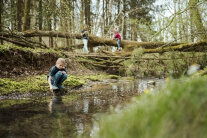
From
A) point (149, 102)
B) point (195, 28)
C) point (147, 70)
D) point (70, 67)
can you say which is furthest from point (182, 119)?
point (147, 70)

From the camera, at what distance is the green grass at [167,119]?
1.25 m

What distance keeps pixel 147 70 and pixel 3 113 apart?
9.61 metres

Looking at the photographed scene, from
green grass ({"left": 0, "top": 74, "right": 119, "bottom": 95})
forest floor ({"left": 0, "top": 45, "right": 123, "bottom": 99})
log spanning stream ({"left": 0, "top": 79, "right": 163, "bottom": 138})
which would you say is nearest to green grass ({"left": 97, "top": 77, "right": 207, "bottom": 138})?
log spanning stream ({"left": 0, "top": 79, "right": 163, "bottom": 138})

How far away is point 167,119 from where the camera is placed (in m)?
1.29

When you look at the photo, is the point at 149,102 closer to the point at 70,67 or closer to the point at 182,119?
the point at 182,119

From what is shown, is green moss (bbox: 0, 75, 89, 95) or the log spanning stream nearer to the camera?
the log spanning stream

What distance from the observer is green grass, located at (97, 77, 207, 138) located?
1248mm

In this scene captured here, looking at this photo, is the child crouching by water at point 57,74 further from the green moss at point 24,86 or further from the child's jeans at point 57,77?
the green moss at point 24,86

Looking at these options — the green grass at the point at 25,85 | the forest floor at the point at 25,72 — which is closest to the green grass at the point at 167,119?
the forest floor at the point at 25,72

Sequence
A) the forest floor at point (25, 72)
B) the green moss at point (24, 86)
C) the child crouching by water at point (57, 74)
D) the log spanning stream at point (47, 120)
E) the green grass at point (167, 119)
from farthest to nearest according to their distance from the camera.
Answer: the child crouching by water at point (57, 74), the forest floor at point (25, 72), the green moss at point (24, 86), the log spanning stream at point (47, 120), the green grass at point (167, 119)

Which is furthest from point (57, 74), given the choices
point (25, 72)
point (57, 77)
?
point (25, 72)

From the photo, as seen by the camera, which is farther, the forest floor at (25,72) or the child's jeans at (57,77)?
the child's jeans at (57,77)

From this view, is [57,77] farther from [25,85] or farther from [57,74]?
[25,85]

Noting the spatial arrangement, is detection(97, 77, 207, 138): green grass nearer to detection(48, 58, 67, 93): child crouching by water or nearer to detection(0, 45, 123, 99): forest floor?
detection(0, 45, 123, 99): forest floor
